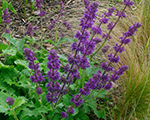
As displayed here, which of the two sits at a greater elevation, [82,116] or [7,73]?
[7,73]

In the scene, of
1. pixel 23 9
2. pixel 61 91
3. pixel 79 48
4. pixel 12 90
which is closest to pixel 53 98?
pixel 61 91

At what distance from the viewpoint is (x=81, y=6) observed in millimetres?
4477

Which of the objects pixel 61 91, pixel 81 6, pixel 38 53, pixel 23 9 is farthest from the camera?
pixel 81 6

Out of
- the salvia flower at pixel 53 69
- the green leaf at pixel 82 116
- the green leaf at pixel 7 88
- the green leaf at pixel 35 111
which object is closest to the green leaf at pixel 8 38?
the green leaf at pixel 7 88

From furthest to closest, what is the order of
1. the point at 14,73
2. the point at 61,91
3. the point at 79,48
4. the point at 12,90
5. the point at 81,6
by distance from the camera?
the point at 81,6, the point at 14,73, the point at 12,90, the point at 61,91, the point at 79,48

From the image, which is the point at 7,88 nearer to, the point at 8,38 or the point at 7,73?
the point at 7,73

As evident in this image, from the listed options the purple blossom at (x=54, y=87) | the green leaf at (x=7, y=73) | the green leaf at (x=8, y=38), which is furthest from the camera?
the green leaf at (x=8, y=38)

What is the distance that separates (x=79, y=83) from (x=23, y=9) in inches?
105

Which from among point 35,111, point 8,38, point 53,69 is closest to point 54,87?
point 53,69

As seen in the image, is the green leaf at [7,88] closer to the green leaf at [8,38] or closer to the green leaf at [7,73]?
the green leaf at [7,73]

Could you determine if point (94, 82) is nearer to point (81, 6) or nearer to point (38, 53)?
point (38, 53)

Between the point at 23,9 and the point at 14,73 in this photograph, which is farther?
the point at 23,9

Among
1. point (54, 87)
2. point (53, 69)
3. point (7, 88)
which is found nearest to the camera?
point (53, 69)

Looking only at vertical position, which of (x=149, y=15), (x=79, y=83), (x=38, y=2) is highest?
(x=38, y=2)
